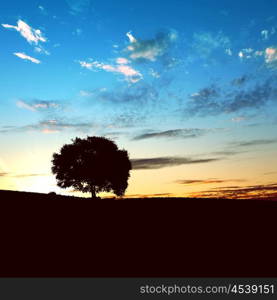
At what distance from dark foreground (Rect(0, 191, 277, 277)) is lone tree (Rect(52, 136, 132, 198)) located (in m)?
32.1

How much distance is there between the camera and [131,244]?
15352 millimetres

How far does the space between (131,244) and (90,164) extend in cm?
4036

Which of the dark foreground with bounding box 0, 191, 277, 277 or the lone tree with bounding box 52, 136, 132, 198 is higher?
the lone tree with bounding box 52, 136, 132, 198

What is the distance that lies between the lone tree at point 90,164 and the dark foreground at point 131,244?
32129 millimetres

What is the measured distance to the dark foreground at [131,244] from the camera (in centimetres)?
1230

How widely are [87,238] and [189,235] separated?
542 centimetres

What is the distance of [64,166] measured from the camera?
5591 centimetres

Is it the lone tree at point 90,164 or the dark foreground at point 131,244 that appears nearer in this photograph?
the dark foreground at point 131,244

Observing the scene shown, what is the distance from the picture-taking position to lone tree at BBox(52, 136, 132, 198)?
55.1 m

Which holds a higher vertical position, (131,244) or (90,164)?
(90,164)

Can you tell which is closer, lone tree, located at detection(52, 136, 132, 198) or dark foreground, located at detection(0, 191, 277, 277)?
dark foreground, located at detection(0, 191, 277, 277)

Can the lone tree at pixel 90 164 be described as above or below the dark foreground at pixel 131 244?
above
